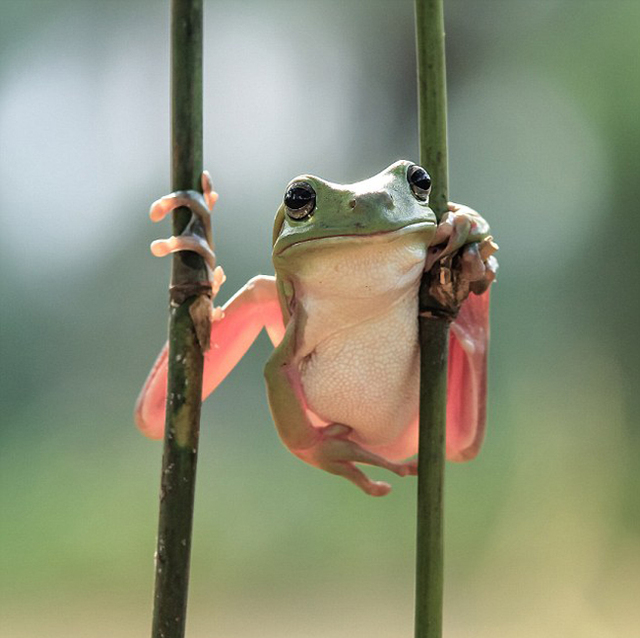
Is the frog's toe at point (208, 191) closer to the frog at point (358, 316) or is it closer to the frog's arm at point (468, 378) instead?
the frog at point (358, 316)

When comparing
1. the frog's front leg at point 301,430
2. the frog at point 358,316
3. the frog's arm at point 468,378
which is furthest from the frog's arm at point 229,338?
the frog's arm at point 468,378

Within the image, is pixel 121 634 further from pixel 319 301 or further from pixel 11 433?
pixel 319 301

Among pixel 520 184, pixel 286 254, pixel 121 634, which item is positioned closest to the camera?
pixel 286 254

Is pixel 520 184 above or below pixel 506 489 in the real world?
above

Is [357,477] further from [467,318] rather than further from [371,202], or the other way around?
[371,202]

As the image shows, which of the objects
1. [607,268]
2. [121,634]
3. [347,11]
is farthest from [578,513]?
[347,11]

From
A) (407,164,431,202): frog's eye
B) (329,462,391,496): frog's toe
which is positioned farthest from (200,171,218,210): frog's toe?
(329,462,391,496): frog's toe

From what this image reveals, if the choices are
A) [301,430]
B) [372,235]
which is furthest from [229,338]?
[372,235]

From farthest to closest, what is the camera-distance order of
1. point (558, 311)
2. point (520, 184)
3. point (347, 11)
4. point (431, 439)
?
point (347, 11) → point (558, 311) → point (520, 184) → point (431, 439)
